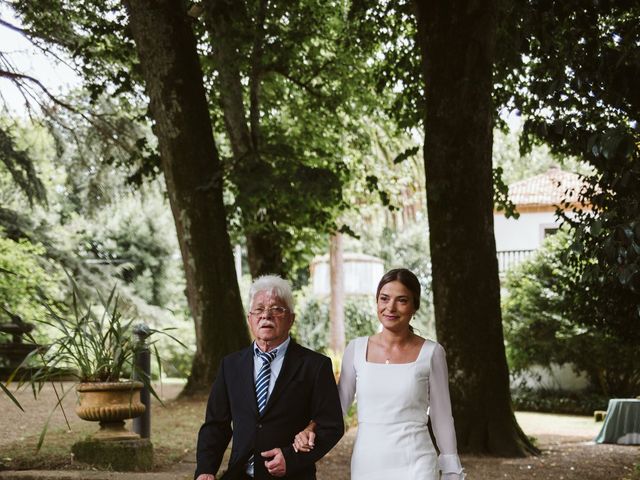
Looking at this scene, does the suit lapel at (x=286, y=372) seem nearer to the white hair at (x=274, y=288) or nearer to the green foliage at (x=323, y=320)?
the white hair at (x=274, y=288)

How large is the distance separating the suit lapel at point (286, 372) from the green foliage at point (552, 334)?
766 inches

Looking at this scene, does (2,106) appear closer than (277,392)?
No

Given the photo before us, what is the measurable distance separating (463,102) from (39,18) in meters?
10.1

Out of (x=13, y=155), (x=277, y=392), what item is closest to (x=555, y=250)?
(x=13, y=155)

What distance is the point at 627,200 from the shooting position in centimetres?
606

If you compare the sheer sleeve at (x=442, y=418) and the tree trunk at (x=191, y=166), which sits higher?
the tree trunk at (x=191, y=166)

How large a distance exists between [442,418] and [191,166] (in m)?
8.65

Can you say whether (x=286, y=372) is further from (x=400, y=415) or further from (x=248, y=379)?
(x=400, y=415)

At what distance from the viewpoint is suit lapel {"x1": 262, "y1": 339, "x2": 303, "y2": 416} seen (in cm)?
427

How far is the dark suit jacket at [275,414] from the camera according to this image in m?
4.21

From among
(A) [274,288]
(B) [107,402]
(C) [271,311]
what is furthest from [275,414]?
(B) [107,402]

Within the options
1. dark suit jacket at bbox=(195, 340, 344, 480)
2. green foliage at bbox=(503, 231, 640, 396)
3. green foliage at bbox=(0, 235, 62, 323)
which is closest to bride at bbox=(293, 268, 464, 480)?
dark suit jacket at bbox=(195, 340, 344, 480)

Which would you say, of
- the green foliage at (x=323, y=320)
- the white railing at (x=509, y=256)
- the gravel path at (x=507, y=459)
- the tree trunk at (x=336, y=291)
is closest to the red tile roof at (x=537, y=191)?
the white railing at (x=509, y=256)

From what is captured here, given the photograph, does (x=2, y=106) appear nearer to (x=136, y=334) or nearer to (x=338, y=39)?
(x=338, y=39)
